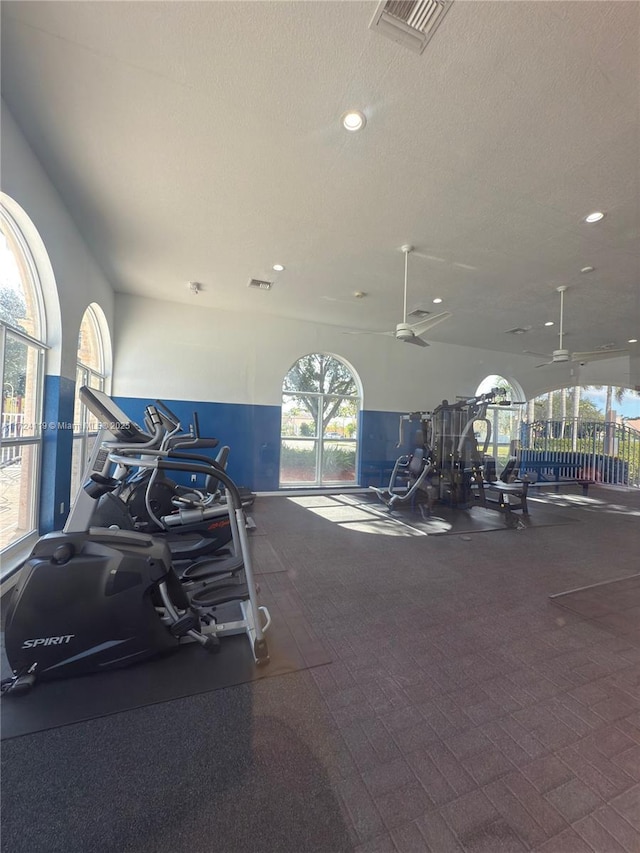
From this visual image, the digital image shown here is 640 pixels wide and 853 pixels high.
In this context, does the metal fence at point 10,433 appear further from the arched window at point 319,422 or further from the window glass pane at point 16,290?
the arched window at point 319,422

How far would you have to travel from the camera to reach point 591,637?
2.36 m

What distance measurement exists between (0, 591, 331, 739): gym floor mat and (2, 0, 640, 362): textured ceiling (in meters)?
3.47

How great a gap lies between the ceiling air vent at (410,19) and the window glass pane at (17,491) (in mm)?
3861

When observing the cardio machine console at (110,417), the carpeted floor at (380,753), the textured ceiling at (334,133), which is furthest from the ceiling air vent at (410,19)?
the carpeted floor at (380,753)

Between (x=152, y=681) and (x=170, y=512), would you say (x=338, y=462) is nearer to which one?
(x=170, y=512)

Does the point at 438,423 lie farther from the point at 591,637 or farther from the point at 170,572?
the point at 170,572

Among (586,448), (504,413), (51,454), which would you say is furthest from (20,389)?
(586,448)

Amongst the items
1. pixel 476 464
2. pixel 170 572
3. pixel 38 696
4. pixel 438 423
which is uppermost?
pixel 438 423

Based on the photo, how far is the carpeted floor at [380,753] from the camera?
3.95 feet

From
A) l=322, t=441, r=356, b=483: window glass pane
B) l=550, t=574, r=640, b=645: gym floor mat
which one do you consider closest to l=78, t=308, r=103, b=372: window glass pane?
l=322, t=441, r=356, b=483: window glass pane

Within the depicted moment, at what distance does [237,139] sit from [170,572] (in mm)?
3020

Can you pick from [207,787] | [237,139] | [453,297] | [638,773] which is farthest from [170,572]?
[453,297]

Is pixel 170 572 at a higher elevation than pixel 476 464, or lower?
lower

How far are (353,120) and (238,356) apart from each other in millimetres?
4584
